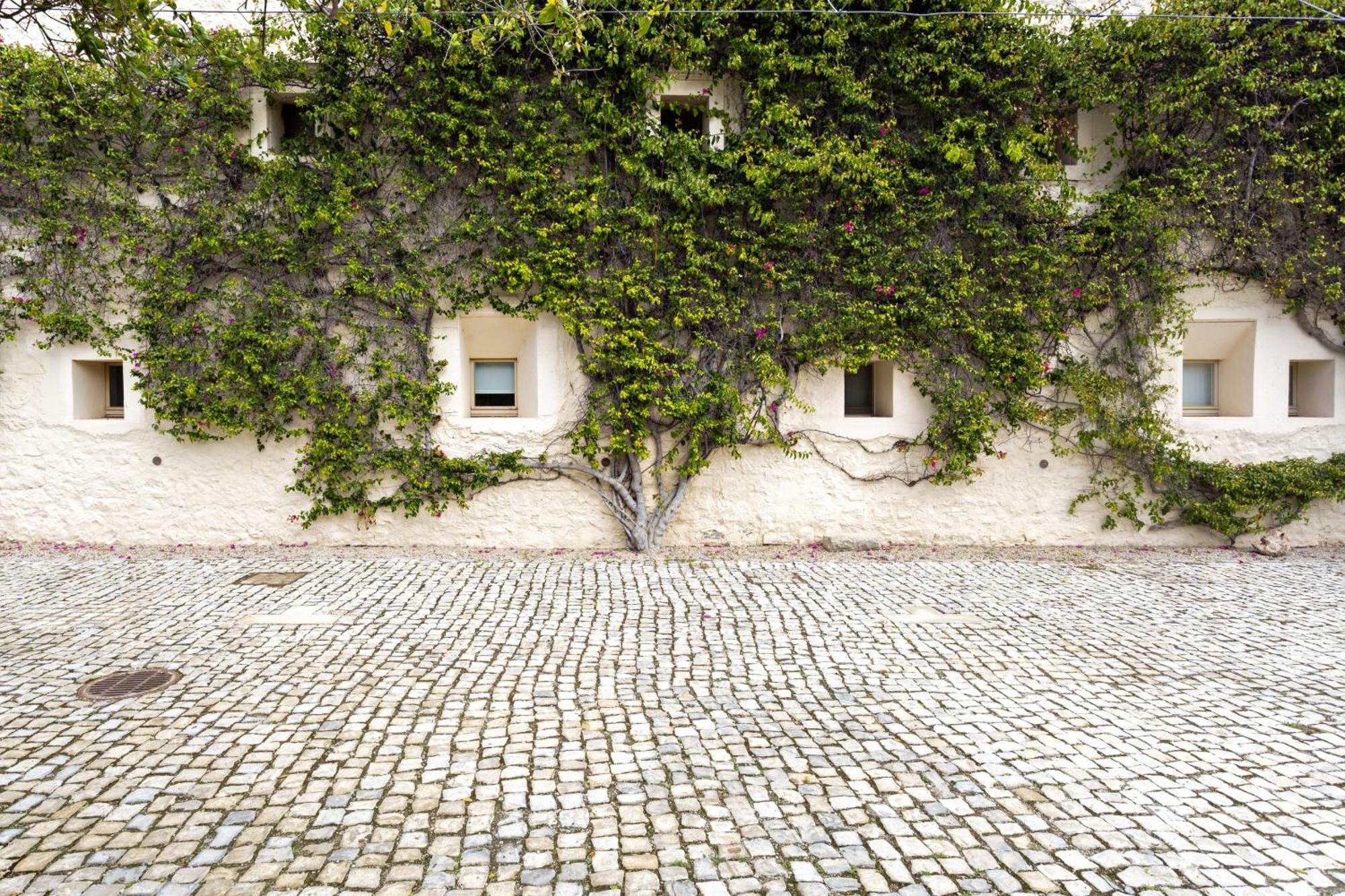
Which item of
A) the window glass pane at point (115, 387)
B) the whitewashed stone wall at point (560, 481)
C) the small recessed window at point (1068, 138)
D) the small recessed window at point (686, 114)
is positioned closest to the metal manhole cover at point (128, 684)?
the whitewashed stone wall at point (560, 481)

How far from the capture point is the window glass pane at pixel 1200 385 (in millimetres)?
9484

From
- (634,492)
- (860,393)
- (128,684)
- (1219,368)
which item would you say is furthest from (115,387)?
(1219,368)

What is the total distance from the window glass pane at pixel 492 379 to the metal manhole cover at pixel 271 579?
3.12 meters

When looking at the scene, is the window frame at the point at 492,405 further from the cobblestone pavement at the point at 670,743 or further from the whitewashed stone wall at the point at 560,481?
the cobblestone pavement at the point at 670,743

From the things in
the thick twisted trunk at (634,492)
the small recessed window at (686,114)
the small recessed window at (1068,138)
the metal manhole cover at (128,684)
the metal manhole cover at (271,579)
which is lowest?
the metal manhole cover at (128,684)

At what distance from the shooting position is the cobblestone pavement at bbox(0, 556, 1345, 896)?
2.58 metres

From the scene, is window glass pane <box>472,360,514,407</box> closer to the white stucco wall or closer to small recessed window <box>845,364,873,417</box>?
the white stucco wall

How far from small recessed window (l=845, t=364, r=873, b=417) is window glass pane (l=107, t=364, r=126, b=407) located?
9002mm

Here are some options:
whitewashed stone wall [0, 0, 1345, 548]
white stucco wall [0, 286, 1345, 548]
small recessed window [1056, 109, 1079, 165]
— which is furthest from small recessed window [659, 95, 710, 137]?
small recessed window [1056, 109, 1079, 165]

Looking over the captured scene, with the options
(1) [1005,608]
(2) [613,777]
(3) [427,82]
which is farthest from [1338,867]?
(3) [427,82]

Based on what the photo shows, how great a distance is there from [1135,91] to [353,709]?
1009 centimetres

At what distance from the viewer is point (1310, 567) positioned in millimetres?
7730

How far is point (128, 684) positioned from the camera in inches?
165

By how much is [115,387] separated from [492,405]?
181 inches
